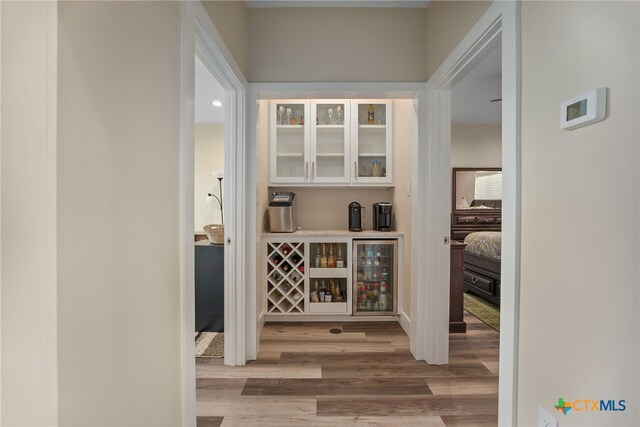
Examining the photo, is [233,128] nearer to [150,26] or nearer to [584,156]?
[150,26]

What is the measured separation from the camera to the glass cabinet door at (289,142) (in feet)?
10.8

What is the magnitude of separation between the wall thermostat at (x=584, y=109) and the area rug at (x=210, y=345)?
101 inches

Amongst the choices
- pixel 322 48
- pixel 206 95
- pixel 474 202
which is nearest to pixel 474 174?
pixel 474 202

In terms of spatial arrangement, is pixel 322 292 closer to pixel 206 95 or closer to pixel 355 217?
pixel 355 217

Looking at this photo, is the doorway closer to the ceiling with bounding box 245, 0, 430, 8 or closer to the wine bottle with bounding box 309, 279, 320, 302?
the ceiling with bounding box 245, 0, 430, 8

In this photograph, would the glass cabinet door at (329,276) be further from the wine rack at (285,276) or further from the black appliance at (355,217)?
the black appliance at (355,217)

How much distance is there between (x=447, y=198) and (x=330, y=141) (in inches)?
57.3

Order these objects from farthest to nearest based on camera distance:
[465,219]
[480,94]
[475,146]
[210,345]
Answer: [475,146] < [465,219] < [480,94] < [210,345]

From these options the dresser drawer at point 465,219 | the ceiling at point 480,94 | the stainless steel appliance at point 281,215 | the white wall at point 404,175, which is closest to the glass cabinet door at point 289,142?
the stainless steel appliance at point 281,215

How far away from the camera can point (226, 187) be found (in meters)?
2.34

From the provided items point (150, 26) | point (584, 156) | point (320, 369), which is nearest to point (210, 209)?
point (320, 369)

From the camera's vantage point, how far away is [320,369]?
7.51ft

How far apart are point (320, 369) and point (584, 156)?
6.58 feet

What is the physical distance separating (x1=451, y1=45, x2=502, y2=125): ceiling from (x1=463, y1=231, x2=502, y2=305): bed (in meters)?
1.82
